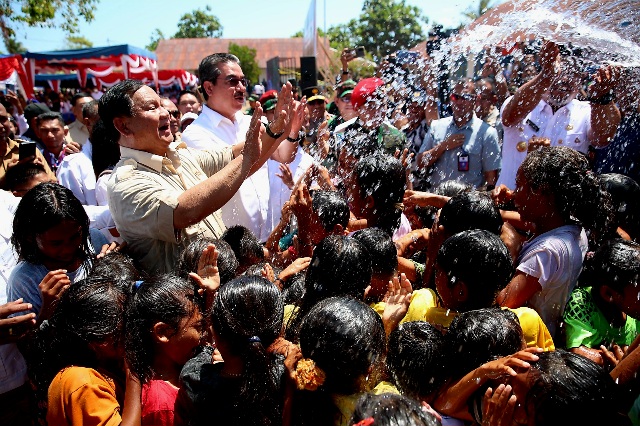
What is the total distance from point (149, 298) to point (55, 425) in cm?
52

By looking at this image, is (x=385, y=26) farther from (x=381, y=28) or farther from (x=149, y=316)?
(x=149, y=316)

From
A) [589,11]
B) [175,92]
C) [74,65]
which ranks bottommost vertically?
[175,92]

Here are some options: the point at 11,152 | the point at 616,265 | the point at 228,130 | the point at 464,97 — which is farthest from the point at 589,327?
the point at 11,152

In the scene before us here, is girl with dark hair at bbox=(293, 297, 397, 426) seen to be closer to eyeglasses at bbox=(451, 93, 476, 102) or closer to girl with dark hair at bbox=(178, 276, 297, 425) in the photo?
girl with dark hair at bbox=(178, 276, 297, 425)

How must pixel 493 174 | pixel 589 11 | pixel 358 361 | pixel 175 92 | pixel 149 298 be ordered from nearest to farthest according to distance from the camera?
pixel 358 361 → pixel 149 298 → pixel 589 11 → pixel 493 174 → pixel 175 92

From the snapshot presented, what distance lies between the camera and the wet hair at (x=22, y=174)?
3732mm

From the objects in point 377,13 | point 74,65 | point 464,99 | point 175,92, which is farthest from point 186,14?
point 464,99

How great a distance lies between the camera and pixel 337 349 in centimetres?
173

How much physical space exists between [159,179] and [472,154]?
329 centimetres

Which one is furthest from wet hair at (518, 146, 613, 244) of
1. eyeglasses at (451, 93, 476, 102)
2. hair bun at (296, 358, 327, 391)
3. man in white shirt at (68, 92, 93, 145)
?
man in white shirt at (68, 92, 93, 145)

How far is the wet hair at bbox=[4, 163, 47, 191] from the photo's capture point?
3732mm

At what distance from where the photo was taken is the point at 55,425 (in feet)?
6.15

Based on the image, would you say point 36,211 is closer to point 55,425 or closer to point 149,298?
point 149,298

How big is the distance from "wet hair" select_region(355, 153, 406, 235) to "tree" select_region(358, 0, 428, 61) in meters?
37.4
